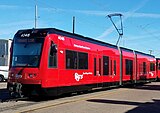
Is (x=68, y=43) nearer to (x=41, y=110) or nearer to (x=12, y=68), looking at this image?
(x=12, y=68)

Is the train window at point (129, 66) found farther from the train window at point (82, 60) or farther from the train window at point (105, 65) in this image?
the train window at point (82, 60)

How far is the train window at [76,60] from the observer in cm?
1853

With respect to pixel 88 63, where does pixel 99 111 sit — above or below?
below

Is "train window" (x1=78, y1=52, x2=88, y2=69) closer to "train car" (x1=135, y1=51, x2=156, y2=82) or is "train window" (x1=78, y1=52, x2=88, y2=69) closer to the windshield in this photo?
the windshield

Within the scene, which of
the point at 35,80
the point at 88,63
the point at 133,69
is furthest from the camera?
the point at 133,69

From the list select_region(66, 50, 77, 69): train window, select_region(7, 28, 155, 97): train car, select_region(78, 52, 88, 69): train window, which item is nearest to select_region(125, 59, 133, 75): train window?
select_region(7, 28, 155, 97): train car

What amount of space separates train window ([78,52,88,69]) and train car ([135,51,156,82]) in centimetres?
1385

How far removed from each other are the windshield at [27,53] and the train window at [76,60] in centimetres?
222

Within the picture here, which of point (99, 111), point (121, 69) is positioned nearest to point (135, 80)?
point (121, 69)

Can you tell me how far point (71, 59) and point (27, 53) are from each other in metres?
2.94

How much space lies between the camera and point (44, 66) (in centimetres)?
1630

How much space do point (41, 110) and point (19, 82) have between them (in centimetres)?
384

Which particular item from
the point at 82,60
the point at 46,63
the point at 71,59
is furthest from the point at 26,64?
the point at 82,60

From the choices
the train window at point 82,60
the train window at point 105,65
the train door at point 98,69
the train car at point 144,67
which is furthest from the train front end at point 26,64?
the train car at point 144,67
